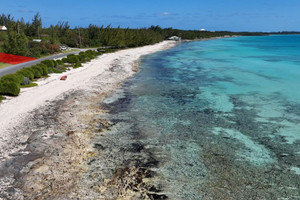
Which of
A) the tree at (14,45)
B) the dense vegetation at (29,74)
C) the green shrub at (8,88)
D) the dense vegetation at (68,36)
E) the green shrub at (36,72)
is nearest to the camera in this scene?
the green shrub at (8,88)

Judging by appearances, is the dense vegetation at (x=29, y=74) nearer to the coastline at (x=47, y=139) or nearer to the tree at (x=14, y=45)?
the coastline at (x=47, y=139)

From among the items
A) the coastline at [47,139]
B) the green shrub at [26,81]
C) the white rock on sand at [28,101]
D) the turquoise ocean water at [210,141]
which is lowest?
the turquoise ocean water at [210,141]

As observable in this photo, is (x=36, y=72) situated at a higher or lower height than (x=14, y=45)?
lower

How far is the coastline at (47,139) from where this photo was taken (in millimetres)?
10852

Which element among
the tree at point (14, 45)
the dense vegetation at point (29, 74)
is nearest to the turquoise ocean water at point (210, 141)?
the dense vegetation at point (29, 74)

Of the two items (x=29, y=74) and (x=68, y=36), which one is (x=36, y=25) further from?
(x=29, y=74)

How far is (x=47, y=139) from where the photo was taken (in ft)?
49.5

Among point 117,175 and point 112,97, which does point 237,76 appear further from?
point 117,175

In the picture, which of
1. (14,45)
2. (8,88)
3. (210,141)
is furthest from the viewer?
(14,45)

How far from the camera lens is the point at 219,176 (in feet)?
39.4

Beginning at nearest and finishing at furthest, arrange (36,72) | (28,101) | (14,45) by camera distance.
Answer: (28,101)
(36,72)
(14,45)

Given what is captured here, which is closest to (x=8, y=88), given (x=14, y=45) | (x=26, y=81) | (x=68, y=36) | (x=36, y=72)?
(x=26, y=81)

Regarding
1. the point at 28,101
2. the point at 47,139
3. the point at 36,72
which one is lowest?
the point at 47,139

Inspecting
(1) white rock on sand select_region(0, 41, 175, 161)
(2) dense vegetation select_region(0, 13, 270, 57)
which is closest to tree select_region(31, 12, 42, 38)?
(2) dense vegetation select_region(0, 13, 270, 57)
